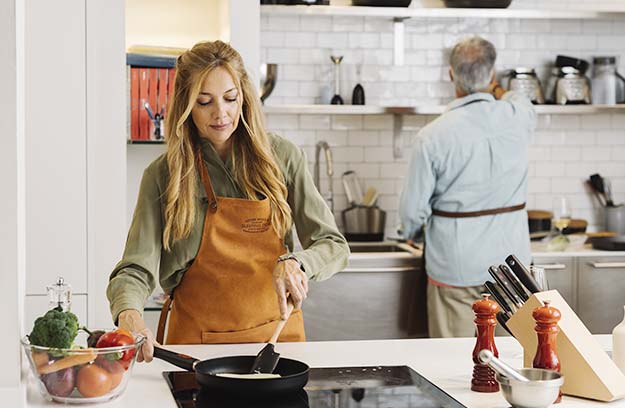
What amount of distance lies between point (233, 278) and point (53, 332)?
3.14ft

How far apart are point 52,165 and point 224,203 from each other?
3.85 feet

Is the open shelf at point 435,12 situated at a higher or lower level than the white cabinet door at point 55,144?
higher

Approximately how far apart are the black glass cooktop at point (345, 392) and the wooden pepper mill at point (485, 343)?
0.30 feet

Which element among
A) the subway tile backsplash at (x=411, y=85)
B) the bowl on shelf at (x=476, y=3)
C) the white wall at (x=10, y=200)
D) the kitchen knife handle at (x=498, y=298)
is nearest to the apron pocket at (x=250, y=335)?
the kitchen knife handle at (x=498, y=298)

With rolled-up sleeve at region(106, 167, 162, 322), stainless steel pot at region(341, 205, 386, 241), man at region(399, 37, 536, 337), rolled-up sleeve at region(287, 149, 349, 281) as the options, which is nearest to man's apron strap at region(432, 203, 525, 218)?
man at region(399, 37, 536, 337)

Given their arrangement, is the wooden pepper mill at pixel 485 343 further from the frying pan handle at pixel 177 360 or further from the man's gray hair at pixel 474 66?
the man's gray hair at pixel 474 66

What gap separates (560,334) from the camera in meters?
2.18

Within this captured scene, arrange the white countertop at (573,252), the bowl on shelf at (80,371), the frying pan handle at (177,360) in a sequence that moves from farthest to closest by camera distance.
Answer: the white countertop at (573,252), the frying pan handle at (177,360), the bowl on shelf at (80,371)

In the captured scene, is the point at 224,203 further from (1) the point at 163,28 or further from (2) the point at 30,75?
(1) the point at 163,28

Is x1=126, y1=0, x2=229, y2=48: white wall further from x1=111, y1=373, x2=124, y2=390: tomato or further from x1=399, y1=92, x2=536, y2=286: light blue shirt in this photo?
x1=111, y1=373, x2=124, y2=390: tomato

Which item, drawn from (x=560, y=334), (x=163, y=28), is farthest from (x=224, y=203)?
(x=163, y=28)

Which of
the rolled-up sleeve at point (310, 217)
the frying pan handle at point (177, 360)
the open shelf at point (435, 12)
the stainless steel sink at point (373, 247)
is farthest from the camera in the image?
the stainless steel sink at point (373, 247)

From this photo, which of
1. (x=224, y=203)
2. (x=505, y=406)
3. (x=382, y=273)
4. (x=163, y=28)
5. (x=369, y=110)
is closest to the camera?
(x=505, y=406)

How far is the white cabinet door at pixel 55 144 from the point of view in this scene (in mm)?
3828
